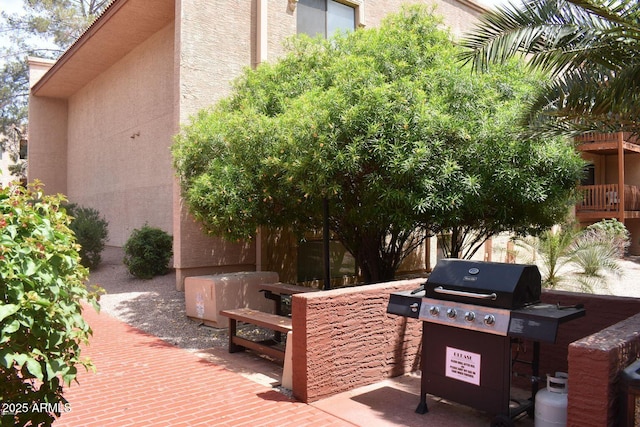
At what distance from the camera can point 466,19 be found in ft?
61.4

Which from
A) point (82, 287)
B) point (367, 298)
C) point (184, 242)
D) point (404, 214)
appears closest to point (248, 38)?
point (184, 242)

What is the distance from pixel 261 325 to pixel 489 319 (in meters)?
3.40

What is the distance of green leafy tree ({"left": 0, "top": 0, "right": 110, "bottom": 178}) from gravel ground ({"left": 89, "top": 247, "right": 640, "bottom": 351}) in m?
22.5

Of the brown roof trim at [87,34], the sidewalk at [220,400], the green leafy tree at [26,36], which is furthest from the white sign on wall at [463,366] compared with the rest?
the green leafy tree at [26,36]

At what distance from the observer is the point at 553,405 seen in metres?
4.07

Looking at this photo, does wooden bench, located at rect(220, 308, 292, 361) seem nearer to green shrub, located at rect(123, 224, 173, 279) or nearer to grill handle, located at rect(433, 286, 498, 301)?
grill handle, located at rect(433, 286, 498, 301)

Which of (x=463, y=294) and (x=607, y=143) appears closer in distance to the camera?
(x=463, y=294)

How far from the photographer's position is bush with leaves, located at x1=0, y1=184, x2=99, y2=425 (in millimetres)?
2740

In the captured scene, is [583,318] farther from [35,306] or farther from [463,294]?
[35,306]

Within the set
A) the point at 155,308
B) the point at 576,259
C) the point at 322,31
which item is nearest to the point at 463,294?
the point at 155,308

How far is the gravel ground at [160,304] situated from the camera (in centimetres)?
846

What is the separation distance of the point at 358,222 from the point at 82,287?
5531mm

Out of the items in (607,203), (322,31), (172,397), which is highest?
(322,31)

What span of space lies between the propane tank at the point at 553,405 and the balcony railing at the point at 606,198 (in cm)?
1984
